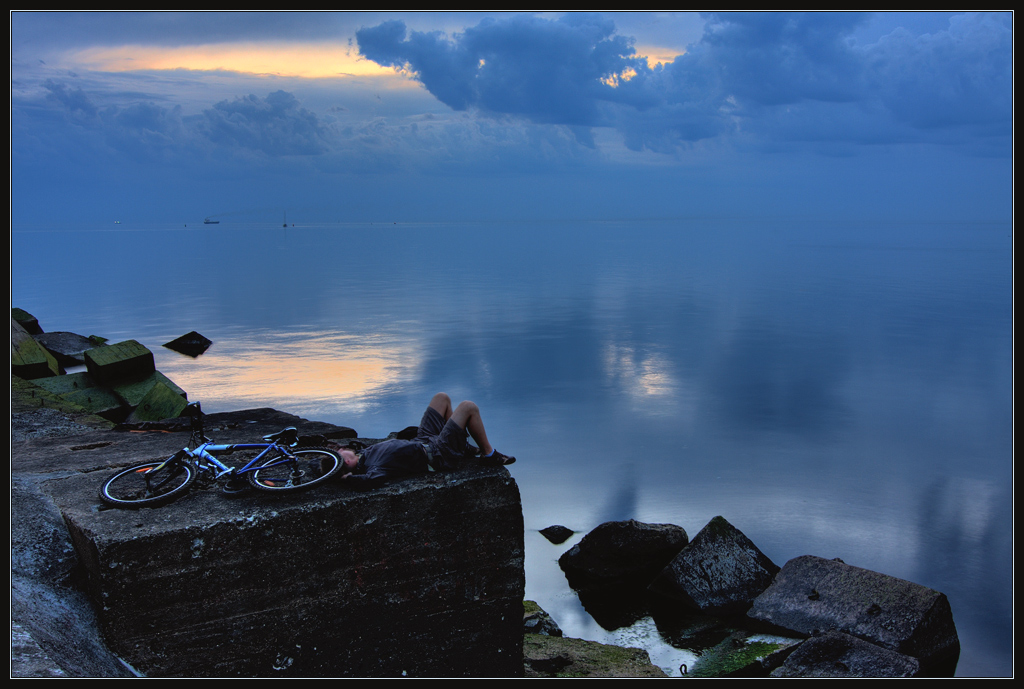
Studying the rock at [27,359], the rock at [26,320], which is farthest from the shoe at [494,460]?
the rock at [26,320]

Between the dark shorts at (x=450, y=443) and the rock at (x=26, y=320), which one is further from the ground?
the dark shorts at (x=450, y=443)

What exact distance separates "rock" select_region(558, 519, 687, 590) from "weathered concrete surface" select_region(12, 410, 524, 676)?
12.1ft

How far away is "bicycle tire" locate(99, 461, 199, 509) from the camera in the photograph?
5998 mm

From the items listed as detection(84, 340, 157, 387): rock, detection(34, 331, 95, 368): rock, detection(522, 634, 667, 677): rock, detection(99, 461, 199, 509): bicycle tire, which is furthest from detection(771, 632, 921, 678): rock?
detection(34, 331, 95, 368): rock

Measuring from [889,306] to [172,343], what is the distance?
34172 mm

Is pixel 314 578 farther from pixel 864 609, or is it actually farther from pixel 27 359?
pixel 27 359

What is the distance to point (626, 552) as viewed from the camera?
1039 centimetres

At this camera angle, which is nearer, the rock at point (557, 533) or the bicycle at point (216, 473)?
the bicycle at point (216, 473)

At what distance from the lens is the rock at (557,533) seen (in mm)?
12180

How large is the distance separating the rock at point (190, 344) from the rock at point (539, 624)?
21883mm

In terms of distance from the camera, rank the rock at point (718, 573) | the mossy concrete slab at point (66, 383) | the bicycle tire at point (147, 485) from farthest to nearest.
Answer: the mossy concrete slab at point (66, 383), the rock at point (718, 573), the bicycle tire at point (147, 485)

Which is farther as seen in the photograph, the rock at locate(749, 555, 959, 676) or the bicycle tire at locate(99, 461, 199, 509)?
the rock at locate(749, 555, 959, 676)

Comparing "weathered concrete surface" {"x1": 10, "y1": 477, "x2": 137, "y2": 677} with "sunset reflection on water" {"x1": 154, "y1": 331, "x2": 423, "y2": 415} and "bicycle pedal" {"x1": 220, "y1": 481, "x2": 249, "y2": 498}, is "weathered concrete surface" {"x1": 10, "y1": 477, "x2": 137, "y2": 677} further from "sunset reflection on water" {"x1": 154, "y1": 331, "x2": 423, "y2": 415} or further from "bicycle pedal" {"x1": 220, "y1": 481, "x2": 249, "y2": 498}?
"sunset reflection on water" {"x1": 154, "y1": 331, "x2": 423, "y2": 415}

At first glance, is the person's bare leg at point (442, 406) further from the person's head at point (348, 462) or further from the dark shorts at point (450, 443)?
the person's head at point (348, 462)
